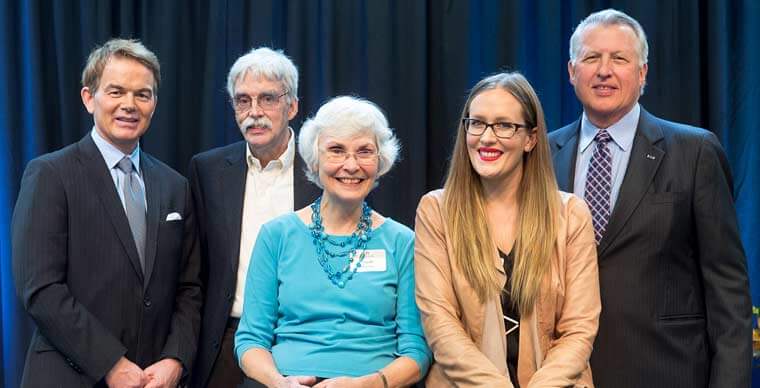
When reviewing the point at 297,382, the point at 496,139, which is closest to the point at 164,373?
the point at 297,382

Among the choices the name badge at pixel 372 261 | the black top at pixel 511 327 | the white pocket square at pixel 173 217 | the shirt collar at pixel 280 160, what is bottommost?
the black top at pixel 511 327

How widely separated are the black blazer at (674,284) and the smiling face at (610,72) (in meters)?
0.26

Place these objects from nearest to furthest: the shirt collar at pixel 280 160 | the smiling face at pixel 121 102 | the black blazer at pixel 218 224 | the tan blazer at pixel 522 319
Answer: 1. the tan blazer at pixel 522 319
2. the smiling face at pixel 121 102
3. the black blazer at pixel 218 224
4. the shirt collar at pixel 280 160

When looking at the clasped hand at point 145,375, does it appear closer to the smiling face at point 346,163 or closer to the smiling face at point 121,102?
the smiling face at point 121,102

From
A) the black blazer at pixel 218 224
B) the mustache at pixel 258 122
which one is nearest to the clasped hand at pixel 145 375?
the black blazer at pixel 218 224

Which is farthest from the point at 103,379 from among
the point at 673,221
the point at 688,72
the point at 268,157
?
the point at 688,72

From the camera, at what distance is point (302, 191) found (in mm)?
3254

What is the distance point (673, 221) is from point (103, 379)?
6.48 ft

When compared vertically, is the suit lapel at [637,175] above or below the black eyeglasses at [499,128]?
below

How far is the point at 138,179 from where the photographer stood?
307 cm

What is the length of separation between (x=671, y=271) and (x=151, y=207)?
1.82 metres

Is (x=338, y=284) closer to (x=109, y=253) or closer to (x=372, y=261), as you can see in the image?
(x=372, y=261)

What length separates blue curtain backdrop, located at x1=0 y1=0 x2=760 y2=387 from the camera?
4012 mm

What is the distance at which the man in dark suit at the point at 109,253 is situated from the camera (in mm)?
2777
